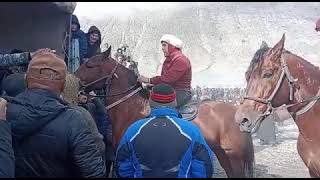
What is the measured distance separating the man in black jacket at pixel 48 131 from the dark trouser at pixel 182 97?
294 cm

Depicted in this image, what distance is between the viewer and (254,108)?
4.38 metres

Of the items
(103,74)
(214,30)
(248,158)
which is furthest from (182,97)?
(214,30)

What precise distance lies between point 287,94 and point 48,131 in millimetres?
2645

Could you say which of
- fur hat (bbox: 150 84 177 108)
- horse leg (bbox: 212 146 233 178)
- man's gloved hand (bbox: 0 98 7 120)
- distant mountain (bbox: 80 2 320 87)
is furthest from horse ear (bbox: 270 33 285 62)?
distant mountain (bbox: 80 2 320 87)

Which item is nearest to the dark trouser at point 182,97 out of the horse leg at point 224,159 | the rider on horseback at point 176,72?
the rider on horseback at point 176,72

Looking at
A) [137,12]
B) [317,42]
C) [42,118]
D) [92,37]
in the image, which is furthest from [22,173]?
[137,12]

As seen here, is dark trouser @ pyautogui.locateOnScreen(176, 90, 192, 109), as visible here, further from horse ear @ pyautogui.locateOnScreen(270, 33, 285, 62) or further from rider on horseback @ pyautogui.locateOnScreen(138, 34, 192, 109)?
horse ear @ pyautogui.locateOnScreen(270, 33, 285, 62)

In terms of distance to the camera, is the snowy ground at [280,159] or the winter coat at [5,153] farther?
the snowy ground at [280,159]

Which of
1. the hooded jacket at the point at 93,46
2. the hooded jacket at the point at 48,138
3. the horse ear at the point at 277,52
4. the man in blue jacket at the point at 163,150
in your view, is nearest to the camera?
the hooded jacket at the point at 48,138

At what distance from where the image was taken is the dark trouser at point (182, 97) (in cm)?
522

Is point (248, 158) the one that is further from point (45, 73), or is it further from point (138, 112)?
point (45, 73)

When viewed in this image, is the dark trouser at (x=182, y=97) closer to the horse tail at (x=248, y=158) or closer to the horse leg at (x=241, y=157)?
the horse leg at (x=241, y=157)

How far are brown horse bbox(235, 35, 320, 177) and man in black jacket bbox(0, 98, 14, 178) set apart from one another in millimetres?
2758

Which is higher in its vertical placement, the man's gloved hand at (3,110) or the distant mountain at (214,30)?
the man's gloved hand at (3,110)
